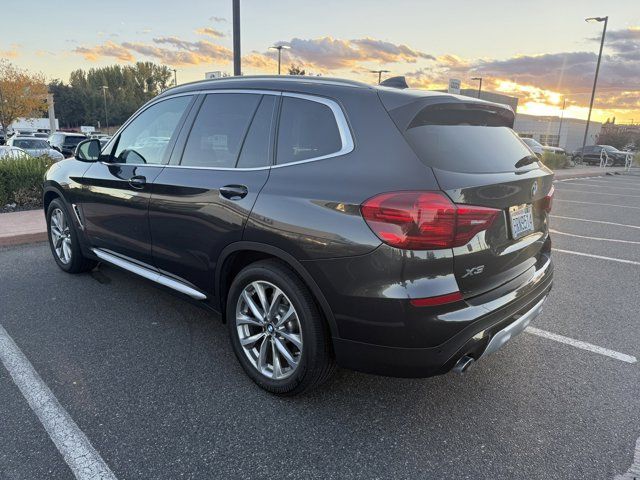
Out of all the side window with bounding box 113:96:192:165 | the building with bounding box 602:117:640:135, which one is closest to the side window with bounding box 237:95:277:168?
the side window with bounding box 113:96:192:165

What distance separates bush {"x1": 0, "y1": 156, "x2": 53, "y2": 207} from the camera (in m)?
8.34

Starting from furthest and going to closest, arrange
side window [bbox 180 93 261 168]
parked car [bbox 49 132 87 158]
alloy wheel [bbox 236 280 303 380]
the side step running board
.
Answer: parked car [bbox 49 132 87 158], the side step running board, side window [bbox 180 93 261 168], alloy wheel [bbox 236 280 303 380]

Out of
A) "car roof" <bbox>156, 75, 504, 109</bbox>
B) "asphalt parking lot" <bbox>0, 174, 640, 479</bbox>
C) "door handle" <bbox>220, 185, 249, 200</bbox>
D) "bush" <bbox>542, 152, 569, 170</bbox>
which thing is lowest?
"asphalt parking lot" <bbox>0, 174, 640, 479</bbox>

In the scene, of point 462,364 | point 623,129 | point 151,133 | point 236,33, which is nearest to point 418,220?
point 462,364

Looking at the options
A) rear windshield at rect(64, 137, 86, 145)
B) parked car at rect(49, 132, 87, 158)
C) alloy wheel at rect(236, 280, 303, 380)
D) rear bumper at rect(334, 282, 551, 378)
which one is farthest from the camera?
rear windshield at rect(64, 137, 86, 145)

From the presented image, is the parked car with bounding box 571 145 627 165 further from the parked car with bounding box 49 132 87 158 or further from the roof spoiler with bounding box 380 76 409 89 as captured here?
the roof spoiler with bounding box 380 76 409 89

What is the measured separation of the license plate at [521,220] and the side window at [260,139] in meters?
1.42

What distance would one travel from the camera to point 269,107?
2.87m

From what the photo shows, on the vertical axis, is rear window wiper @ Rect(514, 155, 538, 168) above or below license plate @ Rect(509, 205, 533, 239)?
above

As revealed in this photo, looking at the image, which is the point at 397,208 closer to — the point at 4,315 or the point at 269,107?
the point at 269,107

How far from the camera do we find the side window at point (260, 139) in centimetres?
279

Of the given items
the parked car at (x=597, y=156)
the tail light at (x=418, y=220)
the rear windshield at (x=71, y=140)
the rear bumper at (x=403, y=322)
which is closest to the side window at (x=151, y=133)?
the rear bumper at (x=403, y=322)

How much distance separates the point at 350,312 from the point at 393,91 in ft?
4.03

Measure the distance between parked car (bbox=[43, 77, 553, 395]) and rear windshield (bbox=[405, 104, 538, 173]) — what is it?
1cm
